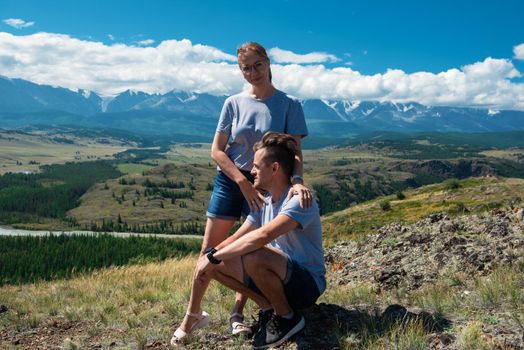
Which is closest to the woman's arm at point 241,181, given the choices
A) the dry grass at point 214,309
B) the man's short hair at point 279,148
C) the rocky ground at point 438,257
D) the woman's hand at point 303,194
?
the man's short hair at point 279,148

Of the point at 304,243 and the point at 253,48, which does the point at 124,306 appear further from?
the point at 253,48

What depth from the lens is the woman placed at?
6926mm

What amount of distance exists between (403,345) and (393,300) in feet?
8.65

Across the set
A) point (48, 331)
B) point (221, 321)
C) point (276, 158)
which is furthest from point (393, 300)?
point (48, 331)

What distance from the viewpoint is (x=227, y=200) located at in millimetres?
7293

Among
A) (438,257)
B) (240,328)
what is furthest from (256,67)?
(438,257)

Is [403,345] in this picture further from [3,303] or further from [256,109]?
[3,303]

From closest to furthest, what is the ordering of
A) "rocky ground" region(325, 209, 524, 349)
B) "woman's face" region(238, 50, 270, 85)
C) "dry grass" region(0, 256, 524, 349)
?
"dry grass" region(0, 256, 524, 349) → "woman's face" region(238, 50, 270, 85) → "rocky ground" region(325, 209, 524, 349)

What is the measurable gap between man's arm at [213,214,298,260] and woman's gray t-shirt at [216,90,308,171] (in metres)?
1.22

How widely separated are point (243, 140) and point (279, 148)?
831 mm

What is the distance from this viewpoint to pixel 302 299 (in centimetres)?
672

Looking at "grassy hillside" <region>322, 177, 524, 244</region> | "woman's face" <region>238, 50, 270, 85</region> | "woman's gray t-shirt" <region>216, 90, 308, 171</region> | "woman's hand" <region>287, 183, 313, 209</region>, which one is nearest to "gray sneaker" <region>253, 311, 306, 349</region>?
"woman's hand" <region>287, 183, 313, 209</region>

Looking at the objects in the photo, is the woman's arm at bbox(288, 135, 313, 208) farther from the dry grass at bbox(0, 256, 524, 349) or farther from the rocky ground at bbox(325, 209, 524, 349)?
the rocky ground at bbox(325, 209, 524, 349)

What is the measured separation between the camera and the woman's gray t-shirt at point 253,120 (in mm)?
7012
